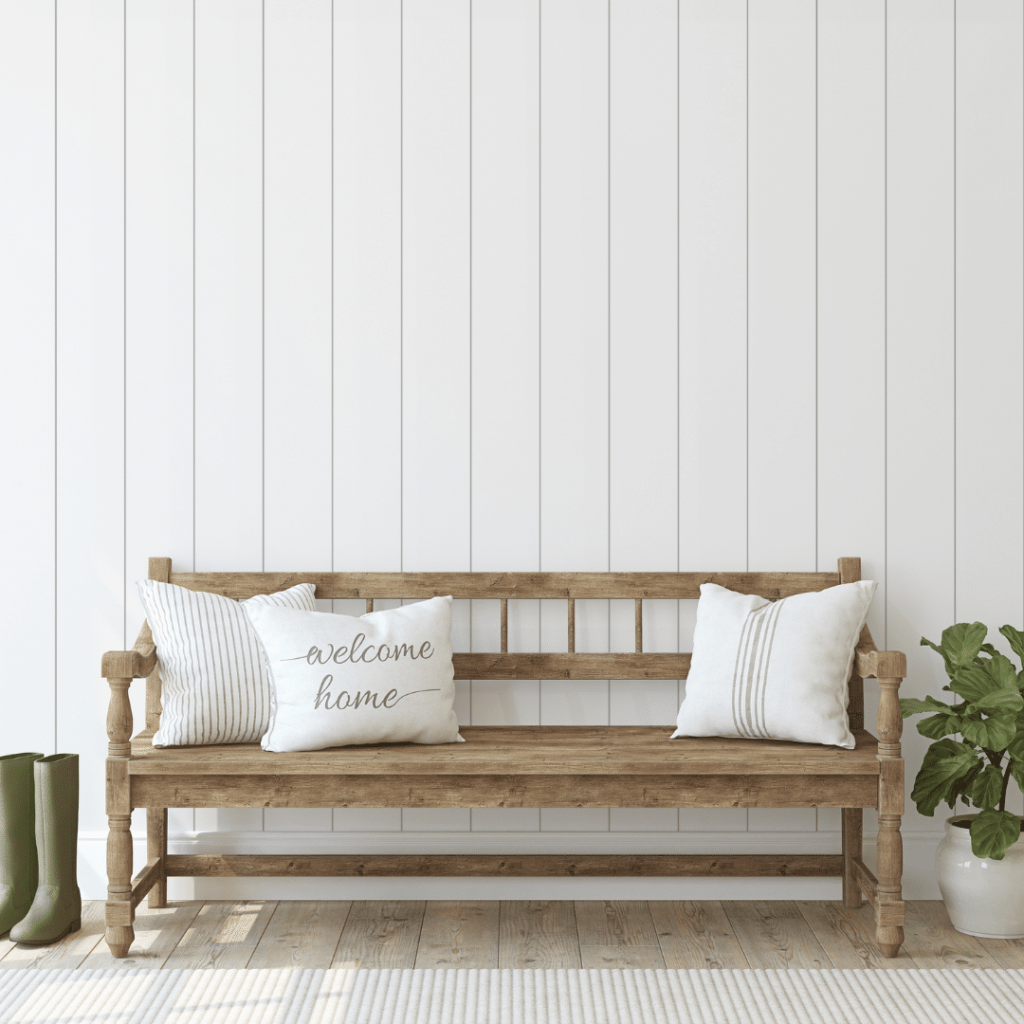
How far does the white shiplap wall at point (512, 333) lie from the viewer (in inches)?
96.8

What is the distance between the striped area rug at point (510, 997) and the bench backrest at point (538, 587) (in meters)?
0.70

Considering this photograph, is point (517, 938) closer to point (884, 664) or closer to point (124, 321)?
point (884, 664)

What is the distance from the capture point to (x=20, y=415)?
8.11ft

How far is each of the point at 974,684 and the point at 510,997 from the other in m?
1.20

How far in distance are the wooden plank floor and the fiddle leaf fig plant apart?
0.30 metres

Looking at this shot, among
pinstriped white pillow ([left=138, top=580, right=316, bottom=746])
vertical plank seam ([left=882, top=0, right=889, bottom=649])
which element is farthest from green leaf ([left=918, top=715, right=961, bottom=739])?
pinstriped white pillow ([left=138, top=580, right=316, bottom=746])

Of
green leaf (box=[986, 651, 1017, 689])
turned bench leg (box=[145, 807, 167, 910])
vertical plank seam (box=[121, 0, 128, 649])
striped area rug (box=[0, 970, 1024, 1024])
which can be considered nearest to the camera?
striped area rug (box=[0, 970, 1024, 1024])

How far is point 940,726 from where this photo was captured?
2.16 meters

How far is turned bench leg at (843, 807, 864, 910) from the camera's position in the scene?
234cm

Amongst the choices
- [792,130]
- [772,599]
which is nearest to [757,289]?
[792,130]

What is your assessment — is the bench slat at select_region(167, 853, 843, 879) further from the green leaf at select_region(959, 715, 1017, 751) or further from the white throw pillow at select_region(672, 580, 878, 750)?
the green leaf at select_region(959, 715, 1017, 751)

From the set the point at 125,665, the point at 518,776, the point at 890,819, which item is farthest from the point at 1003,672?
the point at 125,665

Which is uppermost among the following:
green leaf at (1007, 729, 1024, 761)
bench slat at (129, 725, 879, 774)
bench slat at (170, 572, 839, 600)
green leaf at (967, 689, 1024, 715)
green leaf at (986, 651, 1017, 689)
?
bench slat at (170, 572, 839, 600)

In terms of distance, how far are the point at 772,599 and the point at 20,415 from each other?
6.50 feet
